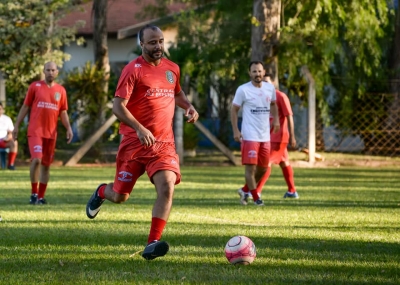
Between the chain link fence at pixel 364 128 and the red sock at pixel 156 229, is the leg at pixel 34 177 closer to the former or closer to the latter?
the red sock at pixel 156 229

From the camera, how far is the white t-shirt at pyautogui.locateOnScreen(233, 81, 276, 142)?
Answer: 1351 centimetres

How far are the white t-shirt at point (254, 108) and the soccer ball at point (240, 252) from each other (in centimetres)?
602

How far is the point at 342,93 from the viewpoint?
92.2 ft

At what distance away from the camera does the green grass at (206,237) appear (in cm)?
710

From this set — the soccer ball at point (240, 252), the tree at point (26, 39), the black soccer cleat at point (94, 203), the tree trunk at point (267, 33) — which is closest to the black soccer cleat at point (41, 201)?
the black soccer cleat at point (94, 203)

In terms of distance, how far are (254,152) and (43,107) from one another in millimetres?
3163

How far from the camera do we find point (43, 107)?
1408 cm

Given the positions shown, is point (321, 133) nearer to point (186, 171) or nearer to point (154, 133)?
point (186, 171)

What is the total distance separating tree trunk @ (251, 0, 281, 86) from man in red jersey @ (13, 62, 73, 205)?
36.2 feet

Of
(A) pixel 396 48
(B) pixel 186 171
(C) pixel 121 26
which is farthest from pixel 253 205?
(C) pixel 121 26

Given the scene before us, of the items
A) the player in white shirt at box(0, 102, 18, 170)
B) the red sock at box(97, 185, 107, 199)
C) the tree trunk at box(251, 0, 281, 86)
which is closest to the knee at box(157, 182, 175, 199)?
the red sock at box(97, 185, 107, 199)

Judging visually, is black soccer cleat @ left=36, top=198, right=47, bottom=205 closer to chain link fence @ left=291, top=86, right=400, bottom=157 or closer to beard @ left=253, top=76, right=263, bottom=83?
beard @ left=253, top=76, right=263, bottom=83

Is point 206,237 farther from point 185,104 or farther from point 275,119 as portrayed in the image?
point 275,119

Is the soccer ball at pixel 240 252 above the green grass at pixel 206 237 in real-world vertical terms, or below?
above
